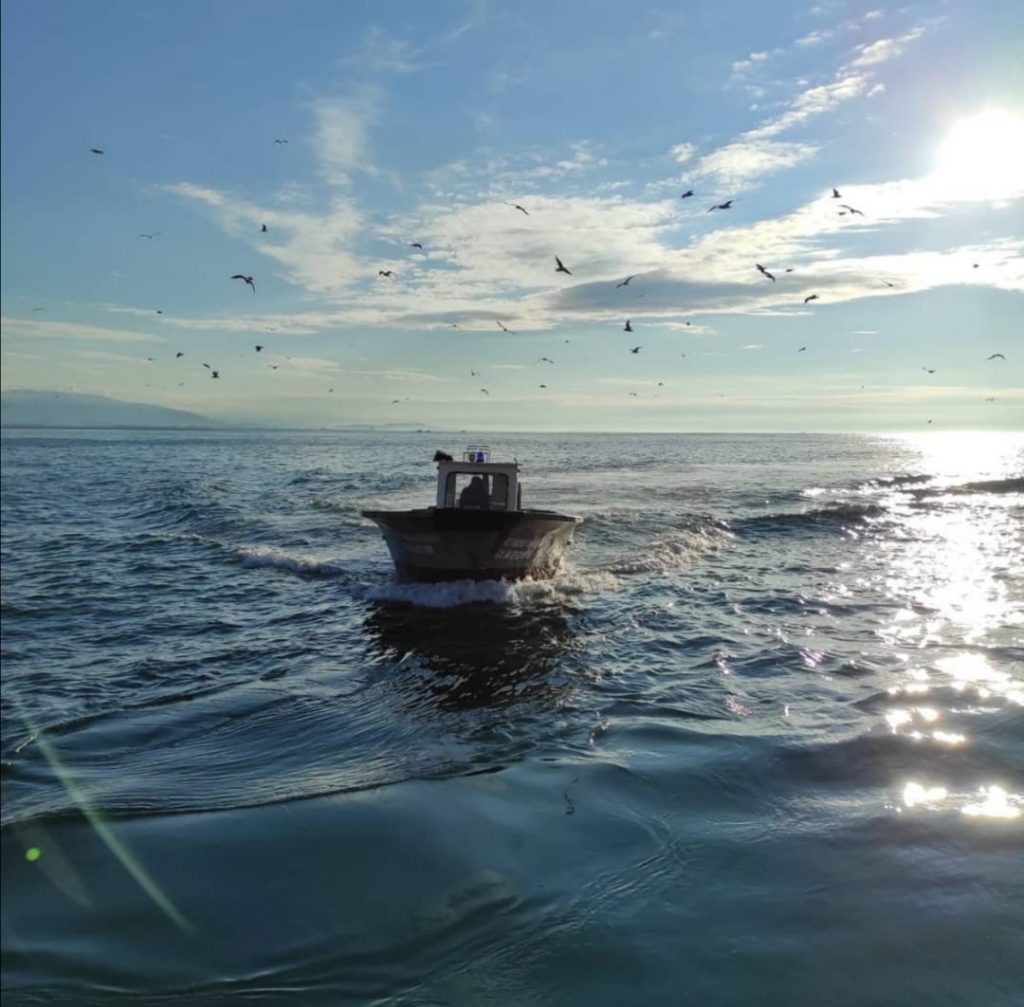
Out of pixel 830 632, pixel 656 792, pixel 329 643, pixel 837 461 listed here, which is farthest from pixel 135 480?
pixel 837 461

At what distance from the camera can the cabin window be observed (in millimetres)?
18906

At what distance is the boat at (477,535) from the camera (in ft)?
55.8

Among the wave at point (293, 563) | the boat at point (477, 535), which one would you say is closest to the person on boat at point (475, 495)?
the boat at point (477, 535)

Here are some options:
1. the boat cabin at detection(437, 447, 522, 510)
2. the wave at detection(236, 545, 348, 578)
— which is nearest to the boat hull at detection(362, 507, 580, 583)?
the boat cabin at detection(437, 447, 522, 510)

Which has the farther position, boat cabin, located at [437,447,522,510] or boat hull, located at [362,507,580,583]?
boat cabin, located at [437,447,522,510]

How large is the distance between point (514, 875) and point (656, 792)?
6.43ft

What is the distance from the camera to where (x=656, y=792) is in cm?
772

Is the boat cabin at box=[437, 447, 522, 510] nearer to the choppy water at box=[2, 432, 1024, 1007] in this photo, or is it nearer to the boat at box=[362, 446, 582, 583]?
the boat at box=[362, 446, 582, 583]

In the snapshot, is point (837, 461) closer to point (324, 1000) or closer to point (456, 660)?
point (456, 660)

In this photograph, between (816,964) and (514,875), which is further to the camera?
(514,875)

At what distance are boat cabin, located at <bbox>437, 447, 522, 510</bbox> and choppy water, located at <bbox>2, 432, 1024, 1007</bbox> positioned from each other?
7.73 feet

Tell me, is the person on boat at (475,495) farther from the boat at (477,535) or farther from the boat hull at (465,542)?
the boat hull at (465,542)

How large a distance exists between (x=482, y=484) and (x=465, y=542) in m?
2.28

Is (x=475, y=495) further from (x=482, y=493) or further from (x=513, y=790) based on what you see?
(x=513, y=790)
